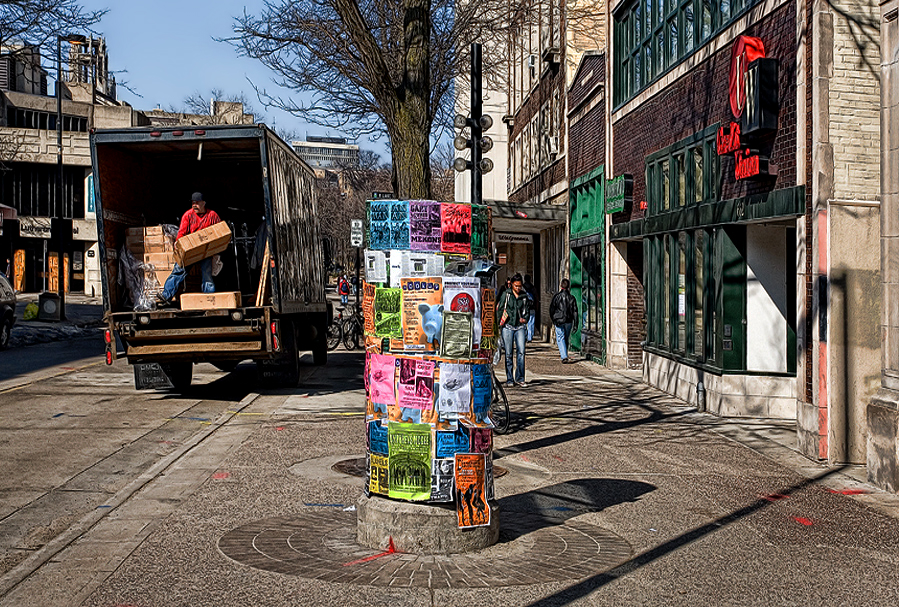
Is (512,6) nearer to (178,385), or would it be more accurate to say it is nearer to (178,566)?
(178,385)

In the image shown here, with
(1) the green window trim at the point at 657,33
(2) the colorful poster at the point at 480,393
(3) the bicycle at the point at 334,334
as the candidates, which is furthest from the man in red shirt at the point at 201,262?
(3) the bicycle at the point at 334,334

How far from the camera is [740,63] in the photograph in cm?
1215

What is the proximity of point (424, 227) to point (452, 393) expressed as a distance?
110cm

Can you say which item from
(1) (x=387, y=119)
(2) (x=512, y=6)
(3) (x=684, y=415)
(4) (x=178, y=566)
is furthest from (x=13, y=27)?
(4) (x=178, y=566)

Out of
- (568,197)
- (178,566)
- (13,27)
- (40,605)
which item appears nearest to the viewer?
(40,605)

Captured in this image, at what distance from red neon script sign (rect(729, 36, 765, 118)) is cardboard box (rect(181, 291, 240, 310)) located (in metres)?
7.23

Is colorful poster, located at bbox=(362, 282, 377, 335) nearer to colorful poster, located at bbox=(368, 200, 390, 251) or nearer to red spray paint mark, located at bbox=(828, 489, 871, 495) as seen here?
colorful poster, located at bbox=(368, 200, 390, 251)

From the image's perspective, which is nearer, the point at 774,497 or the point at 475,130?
the point at 774,497

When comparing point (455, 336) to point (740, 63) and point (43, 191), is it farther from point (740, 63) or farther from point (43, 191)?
point (43, 191)

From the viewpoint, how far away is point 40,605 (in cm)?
513

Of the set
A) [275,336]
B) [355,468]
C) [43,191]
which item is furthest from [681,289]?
[43,191]

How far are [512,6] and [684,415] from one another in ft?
20.8

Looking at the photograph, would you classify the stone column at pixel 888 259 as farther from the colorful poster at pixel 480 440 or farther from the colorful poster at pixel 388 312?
the colorful poster at pixel 388 312

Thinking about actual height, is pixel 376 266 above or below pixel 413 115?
below
